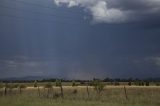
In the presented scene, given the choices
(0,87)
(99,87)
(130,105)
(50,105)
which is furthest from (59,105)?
(0,87)

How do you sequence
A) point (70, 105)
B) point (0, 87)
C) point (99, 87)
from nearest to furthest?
point (70, 105)
point (99, 87)
point (0, 87)

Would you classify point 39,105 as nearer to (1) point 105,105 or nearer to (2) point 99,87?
(1) point 105,105

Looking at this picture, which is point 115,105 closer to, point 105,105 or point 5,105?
point 105,105

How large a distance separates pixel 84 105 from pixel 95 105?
96cm

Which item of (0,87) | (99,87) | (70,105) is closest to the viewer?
(70,105)

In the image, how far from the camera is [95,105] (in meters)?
32.5

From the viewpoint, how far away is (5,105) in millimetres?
32656

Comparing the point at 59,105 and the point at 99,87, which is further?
the point at 99,87

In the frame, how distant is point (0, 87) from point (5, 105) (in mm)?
54503

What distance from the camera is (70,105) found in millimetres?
32281

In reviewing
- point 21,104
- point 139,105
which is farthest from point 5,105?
point 139,105

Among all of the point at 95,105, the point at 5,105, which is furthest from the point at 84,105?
the point at 5,105

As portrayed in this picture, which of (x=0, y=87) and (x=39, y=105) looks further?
(x=0, y=87)

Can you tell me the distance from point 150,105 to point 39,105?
9.62 meters
